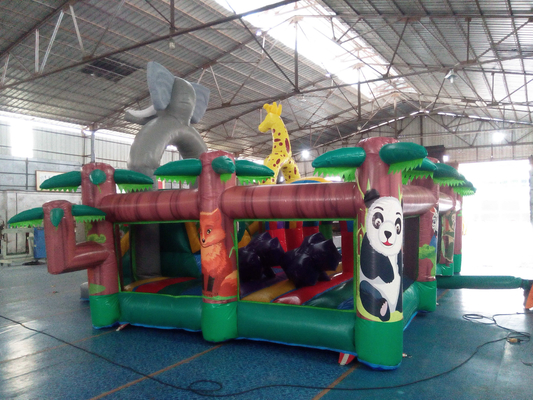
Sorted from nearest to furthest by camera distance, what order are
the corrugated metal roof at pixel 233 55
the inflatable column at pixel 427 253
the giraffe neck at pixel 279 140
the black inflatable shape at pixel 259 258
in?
the inflatable column at pixel 427 253 → the black inflatable shape at pixel 259 258 → the giraffe neck at pixel 279 140 → the corrugated metal roof at pixel 233 55

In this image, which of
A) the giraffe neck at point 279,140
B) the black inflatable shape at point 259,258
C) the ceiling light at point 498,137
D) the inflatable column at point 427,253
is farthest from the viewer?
the ceiling light at point 498,137

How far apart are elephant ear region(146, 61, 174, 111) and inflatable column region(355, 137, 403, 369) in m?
2.98

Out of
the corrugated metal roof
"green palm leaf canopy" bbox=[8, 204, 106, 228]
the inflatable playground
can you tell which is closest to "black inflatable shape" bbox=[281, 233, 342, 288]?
the inflatable playground

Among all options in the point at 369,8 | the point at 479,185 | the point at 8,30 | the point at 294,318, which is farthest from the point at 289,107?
the point at 294,318

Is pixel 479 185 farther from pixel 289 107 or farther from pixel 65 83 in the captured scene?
pixel 65 83

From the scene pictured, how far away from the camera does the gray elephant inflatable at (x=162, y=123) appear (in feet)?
16.0

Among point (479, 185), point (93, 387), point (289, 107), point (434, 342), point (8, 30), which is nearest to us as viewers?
point (93, 387)

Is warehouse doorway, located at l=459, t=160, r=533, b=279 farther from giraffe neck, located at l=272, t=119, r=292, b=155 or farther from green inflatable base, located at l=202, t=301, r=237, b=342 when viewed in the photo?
green inflatable base, located at l=202, t=301, r=237, b=342

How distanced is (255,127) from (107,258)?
46.2ft

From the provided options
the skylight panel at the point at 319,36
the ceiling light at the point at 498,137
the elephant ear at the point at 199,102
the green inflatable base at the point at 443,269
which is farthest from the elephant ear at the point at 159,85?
the ceiling light at the point at 498,137

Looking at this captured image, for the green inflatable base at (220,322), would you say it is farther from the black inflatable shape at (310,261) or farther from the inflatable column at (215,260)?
the black inflatable shape at (310,261)

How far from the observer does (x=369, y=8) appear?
864 cm

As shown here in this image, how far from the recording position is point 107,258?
4.30 m

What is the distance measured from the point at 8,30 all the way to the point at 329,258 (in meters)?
9.22
